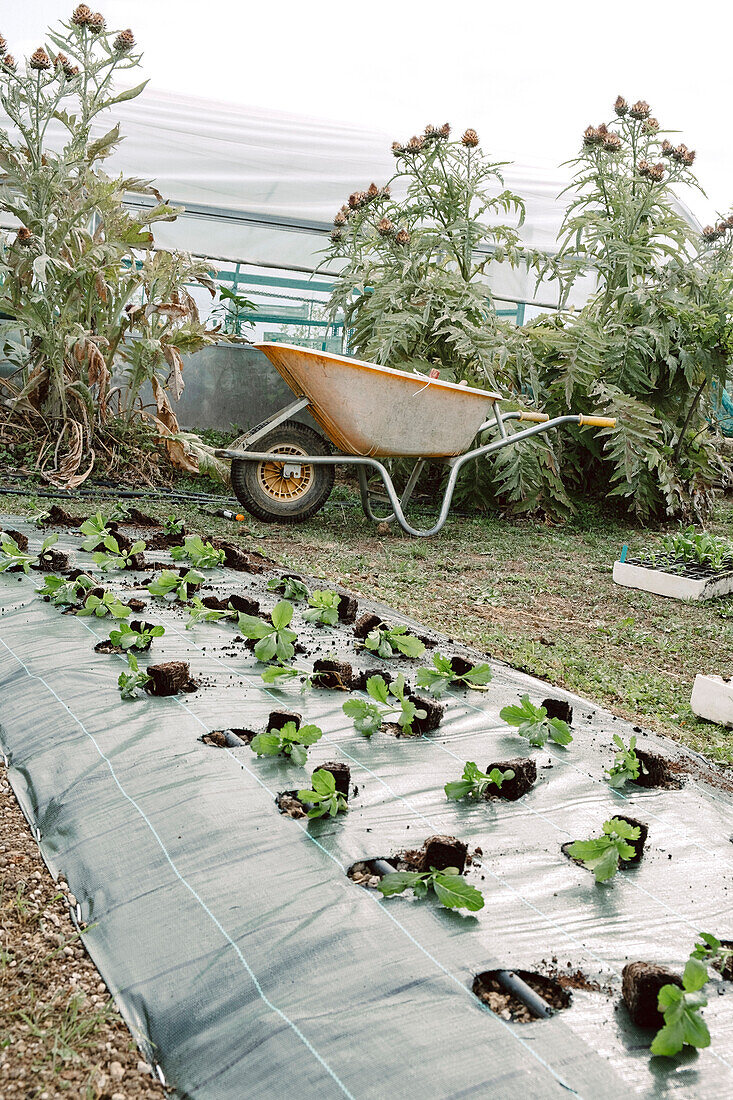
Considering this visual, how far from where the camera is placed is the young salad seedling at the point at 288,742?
5.55 ft

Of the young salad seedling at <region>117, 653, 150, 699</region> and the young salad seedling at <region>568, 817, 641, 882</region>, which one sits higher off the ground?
the young salad seedling at <region>568, 817, 641, 882</region>

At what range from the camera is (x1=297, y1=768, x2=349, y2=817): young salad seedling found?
1.51m

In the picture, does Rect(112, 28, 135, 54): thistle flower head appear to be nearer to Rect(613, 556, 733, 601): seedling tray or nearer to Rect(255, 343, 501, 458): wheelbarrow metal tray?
Rect(255, 343, 501, 458): wheelbarrow metal tray

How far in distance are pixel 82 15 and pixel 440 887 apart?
506 cm

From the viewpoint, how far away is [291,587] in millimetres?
2922

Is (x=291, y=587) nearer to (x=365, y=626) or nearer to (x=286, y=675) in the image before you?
(x=365, y=626)

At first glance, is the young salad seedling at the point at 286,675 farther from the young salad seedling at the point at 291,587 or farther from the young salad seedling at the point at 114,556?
the young salad seedling at the point at 114,556

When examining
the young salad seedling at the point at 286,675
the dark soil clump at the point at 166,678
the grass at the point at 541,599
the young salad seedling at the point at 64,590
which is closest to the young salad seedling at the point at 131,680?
the dark soil clump at the point at 166,678

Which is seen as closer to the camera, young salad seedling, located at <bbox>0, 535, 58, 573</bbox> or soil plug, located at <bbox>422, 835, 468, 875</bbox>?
soil plug, located at <bbox>422, 835, 468, 875</bbox>

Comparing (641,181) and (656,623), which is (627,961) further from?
(641,181)

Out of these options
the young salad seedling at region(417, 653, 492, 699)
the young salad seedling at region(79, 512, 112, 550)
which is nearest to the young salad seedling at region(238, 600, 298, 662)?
the young salad seedling at region(417, 653, 492, 699)

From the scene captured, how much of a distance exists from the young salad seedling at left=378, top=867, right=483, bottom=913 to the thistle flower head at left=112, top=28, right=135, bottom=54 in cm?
487

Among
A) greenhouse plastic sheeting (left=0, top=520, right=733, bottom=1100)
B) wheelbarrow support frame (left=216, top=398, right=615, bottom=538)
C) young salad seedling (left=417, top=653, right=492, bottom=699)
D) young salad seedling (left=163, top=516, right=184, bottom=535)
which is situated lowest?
greenhouse plastic sheeting (left=0, top=520, right=733, bottom=1100)

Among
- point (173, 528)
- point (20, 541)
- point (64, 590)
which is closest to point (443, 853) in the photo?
point (64, 590)
